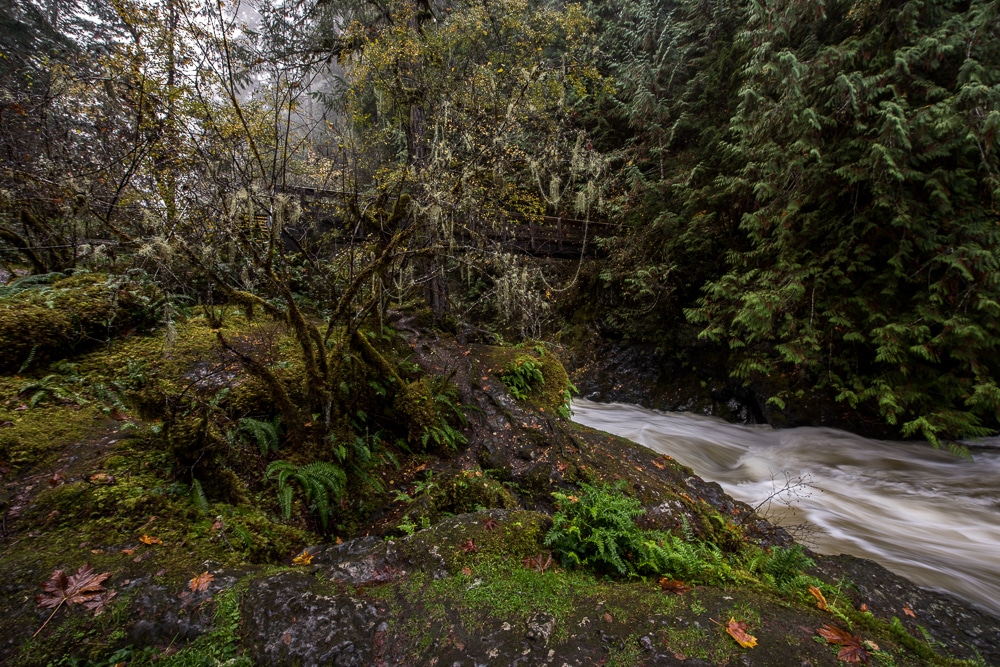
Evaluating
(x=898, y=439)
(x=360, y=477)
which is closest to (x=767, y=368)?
(x=898, y=439)

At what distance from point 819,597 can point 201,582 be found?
172 inches

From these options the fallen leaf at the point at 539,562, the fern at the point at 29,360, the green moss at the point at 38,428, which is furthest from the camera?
the fern at the point at 29,360

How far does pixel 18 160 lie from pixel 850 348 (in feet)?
47.3

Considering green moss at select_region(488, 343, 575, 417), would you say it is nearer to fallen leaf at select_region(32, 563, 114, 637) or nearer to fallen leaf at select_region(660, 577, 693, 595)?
fallen leaf at select_region(660, 577, 693, 595)

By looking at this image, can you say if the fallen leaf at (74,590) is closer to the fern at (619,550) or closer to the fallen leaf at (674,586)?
the fern at (619,550)

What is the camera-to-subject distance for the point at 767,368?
841cm

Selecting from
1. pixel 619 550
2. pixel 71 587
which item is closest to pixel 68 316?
pixel 71 587

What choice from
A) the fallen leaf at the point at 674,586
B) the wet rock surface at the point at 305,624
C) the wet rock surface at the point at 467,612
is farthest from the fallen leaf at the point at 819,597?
the wet rock surface at the point at 305,624

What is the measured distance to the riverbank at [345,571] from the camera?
7.02ft

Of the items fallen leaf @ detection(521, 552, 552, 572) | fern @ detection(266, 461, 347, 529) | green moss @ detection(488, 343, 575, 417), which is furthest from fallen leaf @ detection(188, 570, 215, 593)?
green moss @ detection(488, 343, 575, 417)

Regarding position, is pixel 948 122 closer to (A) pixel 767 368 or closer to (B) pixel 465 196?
(A) pixel 767 368

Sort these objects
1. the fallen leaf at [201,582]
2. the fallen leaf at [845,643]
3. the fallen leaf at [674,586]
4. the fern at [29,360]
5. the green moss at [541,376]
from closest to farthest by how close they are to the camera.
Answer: the fallen leaf at [201,582]
the fallen leaf at [845,643]
the fallen leaf at [674,586]
the fern at [29,360]
the green moss at [541,376]

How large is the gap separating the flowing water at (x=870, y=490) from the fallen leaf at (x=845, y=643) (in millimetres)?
3083

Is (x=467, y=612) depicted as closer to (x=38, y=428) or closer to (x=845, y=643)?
(x=845, y=643)
